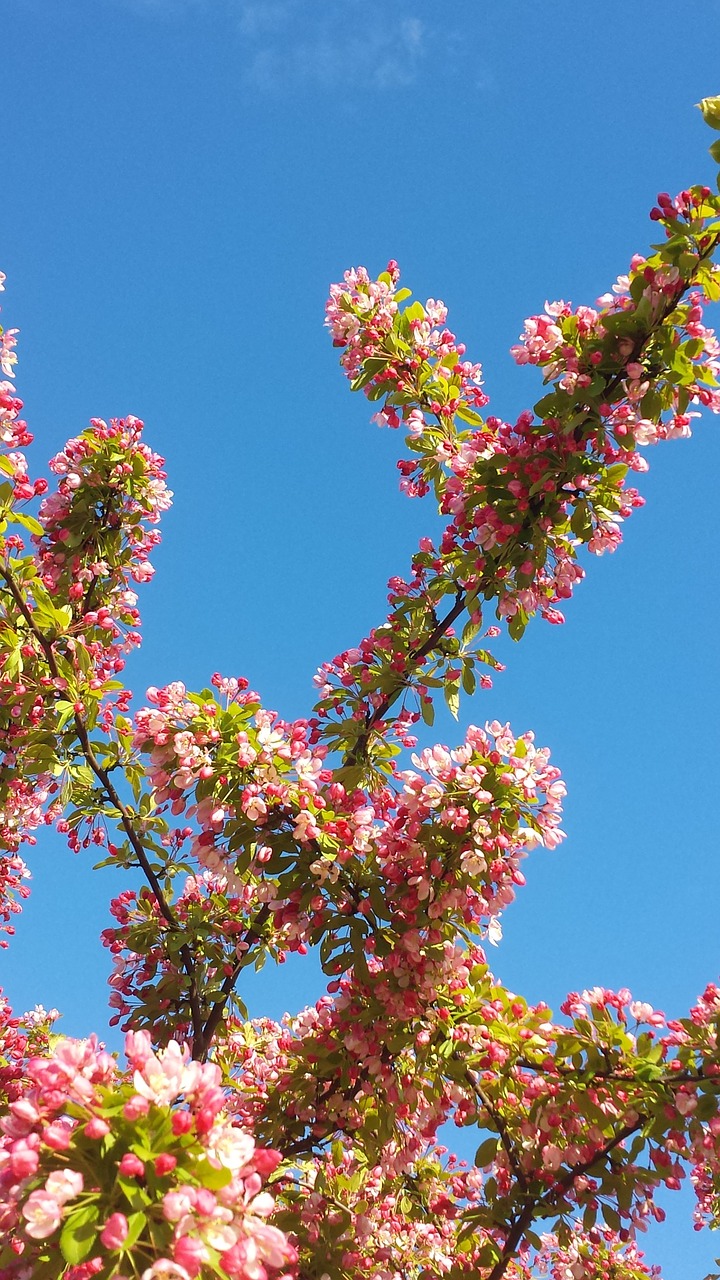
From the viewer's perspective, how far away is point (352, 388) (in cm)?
458

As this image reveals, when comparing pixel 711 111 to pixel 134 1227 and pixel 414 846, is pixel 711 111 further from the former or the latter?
pixel 134 1227

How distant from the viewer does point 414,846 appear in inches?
136

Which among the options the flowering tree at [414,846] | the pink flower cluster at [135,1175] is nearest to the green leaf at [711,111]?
the flowering tree at [414,846]

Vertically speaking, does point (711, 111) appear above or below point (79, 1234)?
above

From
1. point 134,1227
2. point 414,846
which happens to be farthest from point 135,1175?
point 414,846

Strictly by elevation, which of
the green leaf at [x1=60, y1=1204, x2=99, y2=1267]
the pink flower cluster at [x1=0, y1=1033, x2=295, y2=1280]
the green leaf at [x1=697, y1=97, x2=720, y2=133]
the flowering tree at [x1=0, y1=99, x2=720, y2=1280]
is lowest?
the green leaf at [x1=60, y1=1204, x2=99, y2=1267]

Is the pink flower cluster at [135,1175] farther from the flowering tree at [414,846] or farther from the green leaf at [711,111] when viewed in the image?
the green leaf at [711,111]

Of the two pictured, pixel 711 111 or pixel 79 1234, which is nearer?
pixel 79 1234

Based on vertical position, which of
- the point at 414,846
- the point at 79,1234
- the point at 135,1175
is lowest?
the point at 79,1234

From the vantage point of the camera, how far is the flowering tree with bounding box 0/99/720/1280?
3.32 m

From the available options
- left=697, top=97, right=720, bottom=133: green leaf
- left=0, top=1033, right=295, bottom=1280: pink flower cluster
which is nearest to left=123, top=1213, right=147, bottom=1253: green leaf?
left=0, top=1033, right=295, bottom=1280: pink flower cluster

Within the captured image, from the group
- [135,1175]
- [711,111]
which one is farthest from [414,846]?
[711,111]

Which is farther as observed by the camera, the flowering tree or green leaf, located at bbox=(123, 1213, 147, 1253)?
the flowering tree

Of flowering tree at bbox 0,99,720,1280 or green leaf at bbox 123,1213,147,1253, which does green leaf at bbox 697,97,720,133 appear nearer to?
flowering tree at bbox 0,99,720,1280
